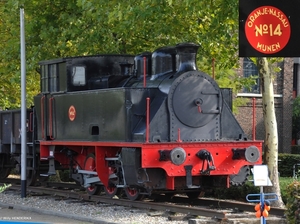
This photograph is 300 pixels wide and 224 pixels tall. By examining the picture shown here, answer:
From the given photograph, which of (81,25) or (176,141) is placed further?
(81,25)

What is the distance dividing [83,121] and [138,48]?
385cm

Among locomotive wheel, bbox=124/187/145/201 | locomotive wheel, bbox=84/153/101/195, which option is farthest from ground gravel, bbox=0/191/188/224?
locomotive wheel, bbox=84/153/101/195

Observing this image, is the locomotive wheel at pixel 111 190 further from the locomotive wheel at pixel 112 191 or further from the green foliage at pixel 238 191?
the green foliage at pixel 238 191

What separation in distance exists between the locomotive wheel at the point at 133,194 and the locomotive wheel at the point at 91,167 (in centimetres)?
97

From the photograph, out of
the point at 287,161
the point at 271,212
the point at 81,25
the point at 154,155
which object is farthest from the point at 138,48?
the point at 287,161

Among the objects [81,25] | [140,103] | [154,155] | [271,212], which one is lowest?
A: [271,212]

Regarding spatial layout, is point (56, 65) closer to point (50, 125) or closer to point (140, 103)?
point (50, 125)

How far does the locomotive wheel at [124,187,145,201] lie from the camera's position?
45.0ft

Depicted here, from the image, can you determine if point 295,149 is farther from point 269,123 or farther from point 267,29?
point 267,29

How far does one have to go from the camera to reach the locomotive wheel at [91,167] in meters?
14.6

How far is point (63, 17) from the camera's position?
16766mm

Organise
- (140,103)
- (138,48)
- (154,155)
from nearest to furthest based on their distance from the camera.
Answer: (154,155), (140,103), (138,48)

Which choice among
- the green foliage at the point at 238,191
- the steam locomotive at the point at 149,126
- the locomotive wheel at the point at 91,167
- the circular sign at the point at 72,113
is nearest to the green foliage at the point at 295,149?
the green foliage at the point at 238,191

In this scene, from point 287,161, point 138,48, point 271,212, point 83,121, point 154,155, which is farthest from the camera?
point 287,161
